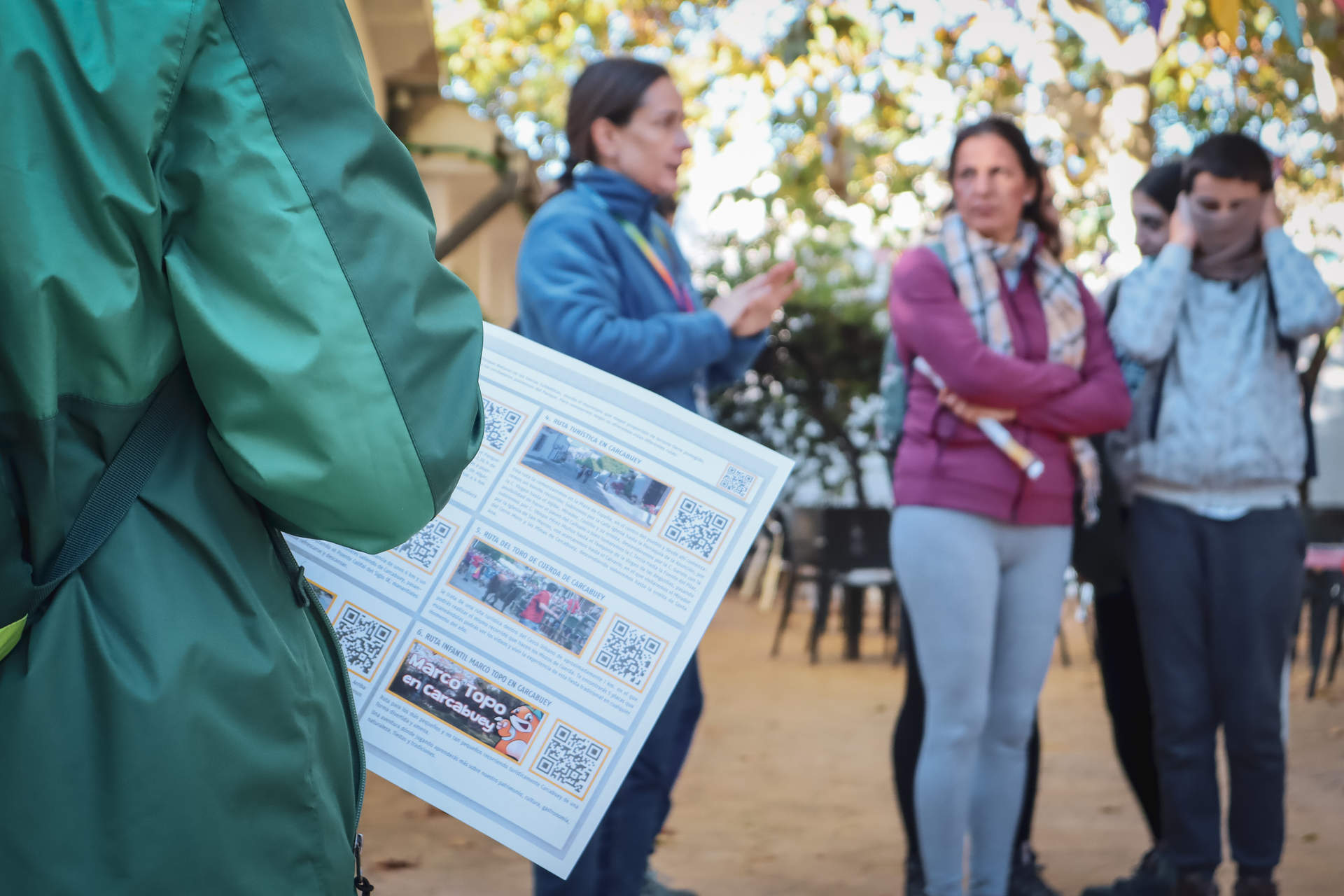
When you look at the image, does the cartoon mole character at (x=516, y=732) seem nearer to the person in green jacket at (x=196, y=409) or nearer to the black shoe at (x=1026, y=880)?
the person in green jacket at (x=196, y=409)

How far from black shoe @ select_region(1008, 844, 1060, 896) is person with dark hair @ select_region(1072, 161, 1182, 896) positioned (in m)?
0.14

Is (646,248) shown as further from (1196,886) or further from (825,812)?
(825,812)

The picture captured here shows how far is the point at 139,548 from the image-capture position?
3.85ft

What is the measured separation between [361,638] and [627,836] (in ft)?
3.59

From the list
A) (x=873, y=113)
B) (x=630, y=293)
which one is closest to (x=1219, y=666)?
(x=630, y=293)

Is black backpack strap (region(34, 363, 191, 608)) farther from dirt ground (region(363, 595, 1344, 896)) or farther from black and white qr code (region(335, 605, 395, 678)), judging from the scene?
dirt ground (region(363, 595, 1344, 896))

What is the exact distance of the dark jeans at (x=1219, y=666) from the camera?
3.35 metres

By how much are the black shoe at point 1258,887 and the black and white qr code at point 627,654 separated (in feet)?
7.66

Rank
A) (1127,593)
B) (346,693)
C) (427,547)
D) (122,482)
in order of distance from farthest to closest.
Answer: (1127,593)
(427,547)
(346,693)
(122,482)

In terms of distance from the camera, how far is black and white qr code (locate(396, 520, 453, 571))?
185 cm

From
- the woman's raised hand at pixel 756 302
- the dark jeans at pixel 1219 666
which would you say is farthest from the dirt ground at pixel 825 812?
the woman's raised hand at pixel 756 302

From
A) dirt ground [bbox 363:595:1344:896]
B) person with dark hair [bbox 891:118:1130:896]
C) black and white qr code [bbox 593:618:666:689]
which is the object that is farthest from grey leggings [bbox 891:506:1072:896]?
black and white qr code [bbox 593:618:666:689]

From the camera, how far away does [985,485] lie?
309 cm

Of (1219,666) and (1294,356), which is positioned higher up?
(1294,356)
